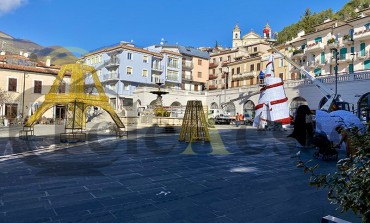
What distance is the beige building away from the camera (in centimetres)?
3569

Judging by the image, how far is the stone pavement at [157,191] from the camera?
145 inches

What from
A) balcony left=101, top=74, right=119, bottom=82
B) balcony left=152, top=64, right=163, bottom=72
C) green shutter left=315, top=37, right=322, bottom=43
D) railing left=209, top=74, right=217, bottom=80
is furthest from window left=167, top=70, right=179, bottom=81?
green shutter left=315, top=37, right=322, bottom=43

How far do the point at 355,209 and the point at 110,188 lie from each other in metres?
3.88

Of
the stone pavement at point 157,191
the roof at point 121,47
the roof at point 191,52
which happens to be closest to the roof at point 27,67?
the roof at point 121,47

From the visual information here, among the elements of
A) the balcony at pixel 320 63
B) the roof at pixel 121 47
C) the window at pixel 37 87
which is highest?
the roof at pixel 121 47

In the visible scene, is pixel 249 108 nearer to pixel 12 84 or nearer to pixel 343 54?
pixel 343 54

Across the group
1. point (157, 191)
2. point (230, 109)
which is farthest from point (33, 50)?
point (157, 191)

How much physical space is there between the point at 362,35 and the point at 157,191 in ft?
130

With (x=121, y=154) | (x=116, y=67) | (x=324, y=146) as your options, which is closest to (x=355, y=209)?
(x=324, y=146)

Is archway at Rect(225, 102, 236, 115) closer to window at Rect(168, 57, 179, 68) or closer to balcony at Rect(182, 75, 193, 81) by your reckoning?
balcony at Rect(182, 75, 193, 81)

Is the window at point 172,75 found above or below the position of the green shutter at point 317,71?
above

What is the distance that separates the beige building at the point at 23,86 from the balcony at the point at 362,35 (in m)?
38.7

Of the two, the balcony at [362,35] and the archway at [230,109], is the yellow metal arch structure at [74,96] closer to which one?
the archway at [230,109]

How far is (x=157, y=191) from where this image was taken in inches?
188
